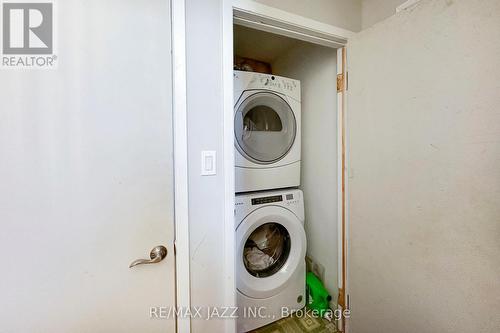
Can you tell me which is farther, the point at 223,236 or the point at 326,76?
the point at 326,76

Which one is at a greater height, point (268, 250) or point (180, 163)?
point (180, 163)

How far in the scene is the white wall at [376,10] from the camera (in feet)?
3.89

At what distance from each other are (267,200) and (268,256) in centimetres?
51

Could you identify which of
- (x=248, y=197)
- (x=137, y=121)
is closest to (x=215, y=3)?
(x=137, y=121)

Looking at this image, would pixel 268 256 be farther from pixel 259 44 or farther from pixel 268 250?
pixel 259 44

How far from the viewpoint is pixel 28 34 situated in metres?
0.69

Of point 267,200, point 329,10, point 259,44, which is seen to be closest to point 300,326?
point 267,200

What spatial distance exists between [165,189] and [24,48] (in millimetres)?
673

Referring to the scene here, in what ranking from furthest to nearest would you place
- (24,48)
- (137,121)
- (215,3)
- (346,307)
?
(346,307), (215,3), (137,121), (24,48)

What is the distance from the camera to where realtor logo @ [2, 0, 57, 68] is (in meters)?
0.67

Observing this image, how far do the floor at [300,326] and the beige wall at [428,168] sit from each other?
14.9 inches

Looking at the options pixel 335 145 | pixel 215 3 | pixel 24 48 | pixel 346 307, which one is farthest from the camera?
pixel 335 145

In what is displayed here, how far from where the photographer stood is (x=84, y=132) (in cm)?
72

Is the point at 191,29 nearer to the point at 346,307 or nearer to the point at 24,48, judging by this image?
the point at 24,48
